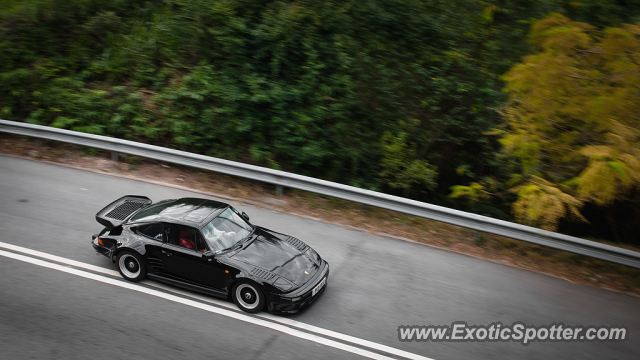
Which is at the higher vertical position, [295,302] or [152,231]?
[152,231]

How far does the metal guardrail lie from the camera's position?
8.30 meters

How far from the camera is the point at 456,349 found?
608 centimetres

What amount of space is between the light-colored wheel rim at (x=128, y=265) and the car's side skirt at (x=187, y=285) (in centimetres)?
25

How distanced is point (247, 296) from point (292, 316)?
2.34 feet

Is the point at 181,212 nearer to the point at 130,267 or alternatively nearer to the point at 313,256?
the point at 130,267

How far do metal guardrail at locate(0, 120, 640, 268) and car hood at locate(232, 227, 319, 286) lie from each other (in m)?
2.79

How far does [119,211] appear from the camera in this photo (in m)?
7.41

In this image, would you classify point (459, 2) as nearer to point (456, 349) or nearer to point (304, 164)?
point (304, 164)

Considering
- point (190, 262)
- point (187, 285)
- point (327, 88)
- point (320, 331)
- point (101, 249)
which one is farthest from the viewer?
point (327, 88)

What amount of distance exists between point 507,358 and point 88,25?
14494mm

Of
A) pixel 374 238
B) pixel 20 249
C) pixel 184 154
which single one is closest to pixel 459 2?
pixel 374 238

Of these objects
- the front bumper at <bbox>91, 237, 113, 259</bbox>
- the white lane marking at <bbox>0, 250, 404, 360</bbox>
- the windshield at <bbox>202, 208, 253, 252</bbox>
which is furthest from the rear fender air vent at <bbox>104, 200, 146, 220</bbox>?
the windshield at <bbox>202, 208, 253, 252</bbox>

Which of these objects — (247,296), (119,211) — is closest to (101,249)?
(119,211)

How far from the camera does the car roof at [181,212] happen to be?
22.1ft
